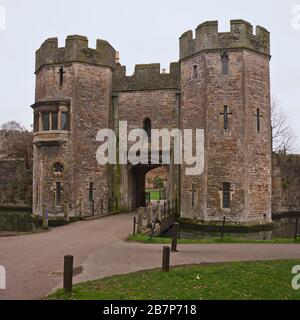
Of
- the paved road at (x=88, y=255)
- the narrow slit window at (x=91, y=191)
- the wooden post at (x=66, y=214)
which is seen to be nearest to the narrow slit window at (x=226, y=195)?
the paved road at (x=88, y=255)

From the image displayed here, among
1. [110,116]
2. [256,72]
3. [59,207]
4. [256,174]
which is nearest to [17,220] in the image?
[59,207]

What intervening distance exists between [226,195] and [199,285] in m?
12.1

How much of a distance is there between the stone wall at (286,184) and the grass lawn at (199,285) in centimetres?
1784

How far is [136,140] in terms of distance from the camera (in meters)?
23.0

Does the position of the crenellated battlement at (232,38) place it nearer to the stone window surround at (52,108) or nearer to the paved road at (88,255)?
the stone window surround at (52,108)

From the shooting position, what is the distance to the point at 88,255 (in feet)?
36.7

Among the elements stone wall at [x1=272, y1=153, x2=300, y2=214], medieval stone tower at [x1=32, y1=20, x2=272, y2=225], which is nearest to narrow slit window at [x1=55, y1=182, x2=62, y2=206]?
medieval stone tower at [x1=32, y1=20, x2=272, y2=225]

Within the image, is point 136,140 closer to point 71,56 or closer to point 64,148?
point 64,148

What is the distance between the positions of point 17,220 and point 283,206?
18577mm

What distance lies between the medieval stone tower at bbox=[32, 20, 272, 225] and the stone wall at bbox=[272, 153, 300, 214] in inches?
239

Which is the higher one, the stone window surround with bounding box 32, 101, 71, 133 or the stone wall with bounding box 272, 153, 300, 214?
the stone window surround with bounding box 32, 101, 71, 133

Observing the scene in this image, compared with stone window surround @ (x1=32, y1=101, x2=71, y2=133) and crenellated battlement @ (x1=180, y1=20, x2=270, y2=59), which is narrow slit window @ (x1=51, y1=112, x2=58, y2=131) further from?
crenellated battlement @ (x1=180, y1=20, x2=270, y2=59)

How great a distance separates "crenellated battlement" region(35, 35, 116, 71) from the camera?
71.4 feet

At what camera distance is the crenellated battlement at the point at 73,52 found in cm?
2175
